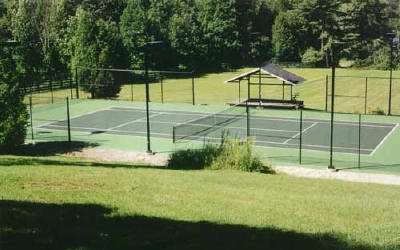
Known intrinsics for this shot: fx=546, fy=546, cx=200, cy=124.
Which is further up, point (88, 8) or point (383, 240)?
point (88, 8)

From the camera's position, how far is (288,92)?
52469mm

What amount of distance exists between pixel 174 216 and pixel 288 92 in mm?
44253

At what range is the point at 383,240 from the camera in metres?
8.33

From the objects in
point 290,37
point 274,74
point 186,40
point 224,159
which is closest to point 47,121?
point 274,74

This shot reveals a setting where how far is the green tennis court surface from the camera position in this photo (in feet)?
93.6

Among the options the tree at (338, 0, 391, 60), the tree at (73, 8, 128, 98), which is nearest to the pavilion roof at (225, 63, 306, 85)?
the tree at (73, 8, 128, 98)

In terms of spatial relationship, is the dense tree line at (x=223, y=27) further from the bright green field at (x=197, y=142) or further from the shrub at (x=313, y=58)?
the bright green field at (x=197, y=142)

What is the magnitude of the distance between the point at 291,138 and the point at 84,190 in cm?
1941

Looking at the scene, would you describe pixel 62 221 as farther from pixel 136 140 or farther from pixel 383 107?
pixel 383 107

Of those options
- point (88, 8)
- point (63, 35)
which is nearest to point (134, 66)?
point (63, 35)

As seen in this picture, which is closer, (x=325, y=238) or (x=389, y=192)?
(x=325, y=238)

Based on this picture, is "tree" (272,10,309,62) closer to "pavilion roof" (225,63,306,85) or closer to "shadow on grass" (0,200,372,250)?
"pavilion roof" (225,63,306,85)

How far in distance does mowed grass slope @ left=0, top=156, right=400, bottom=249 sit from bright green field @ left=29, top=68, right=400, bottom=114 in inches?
1139

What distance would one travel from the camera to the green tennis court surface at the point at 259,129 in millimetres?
28531
